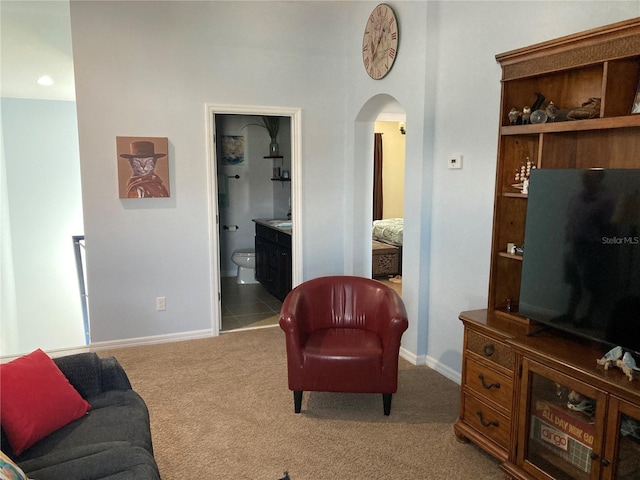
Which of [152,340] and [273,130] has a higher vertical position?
[273,130]

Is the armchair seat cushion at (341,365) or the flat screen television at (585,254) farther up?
the flat screen television at (585,254)

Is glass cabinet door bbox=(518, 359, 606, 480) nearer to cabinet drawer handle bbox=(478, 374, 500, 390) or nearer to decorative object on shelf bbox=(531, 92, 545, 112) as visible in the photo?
cabinet drawer handle bbox=(478, 374, 500, 390)

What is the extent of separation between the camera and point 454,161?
10.7 feet

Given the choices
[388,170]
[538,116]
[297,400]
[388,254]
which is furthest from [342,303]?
[388,170]

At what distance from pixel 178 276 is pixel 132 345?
0.70m

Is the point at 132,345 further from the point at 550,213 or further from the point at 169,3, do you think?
the point at 550,213

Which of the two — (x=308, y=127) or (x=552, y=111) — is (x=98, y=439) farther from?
(x=308, y=127)

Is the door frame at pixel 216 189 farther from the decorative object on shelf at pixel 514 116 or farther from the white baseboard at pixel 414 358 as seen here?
the decorative object on shelf at pixel 514 116

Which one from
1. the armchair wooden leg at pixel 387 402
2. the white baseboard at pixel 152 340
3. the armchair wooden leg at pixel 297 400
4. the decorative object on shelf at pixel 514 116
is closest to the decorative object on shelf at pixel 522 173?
the decorative object on shelf at pixel 514 116

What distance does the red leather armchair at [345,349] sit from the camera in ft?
9.20

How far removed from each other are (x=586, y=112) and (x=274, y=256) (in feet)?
12.5

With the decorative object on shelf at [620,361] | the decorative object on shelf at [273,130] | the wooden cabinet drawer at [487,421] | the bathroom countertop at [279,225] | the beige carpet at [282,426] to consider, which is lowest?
the beige carpet at [282,426]

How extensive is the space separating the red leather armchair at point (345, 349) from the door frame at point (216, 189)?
1.40m

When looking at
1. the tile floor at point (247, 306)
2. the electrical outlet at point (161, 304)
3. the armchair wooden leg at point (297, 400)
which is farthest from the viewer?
the tile floor at point (247, 306)
